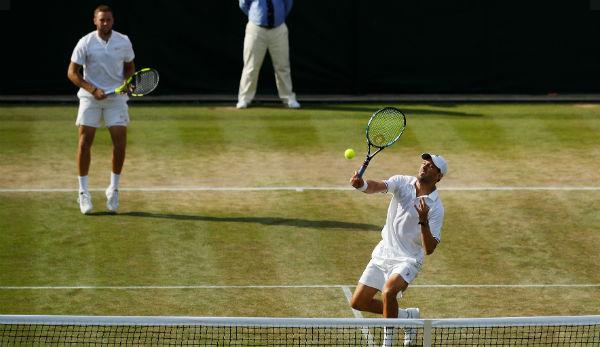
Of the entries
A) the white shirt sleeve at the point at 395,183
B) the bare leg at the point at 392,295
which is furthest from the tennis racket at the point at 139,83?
the bare leg at the point at 392,295

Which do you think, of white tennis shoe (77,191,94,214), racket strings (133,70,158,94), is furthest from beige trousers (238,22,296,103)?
white tennis shoe (77,191,94,214)

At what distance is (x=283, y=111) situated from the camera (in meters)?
19.8

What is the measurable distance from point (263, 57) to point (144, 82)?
614cm

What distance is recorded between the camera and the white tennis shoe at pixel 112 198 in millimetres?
13625

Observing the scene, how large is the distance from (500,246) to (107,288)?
385 cm

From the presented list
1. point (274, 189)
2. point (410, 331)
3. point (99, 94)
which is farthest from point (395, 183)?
point (274, 189)

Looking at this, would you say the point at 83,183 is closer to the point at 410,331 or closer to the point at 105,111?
the point at 105,111

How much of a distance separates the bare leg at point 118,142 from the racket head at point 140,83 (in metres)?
0.40

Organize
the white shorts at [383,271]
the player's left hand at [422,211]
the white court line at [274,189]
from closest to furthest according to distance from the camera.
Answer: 1. the player's left hand at [422,211]
2. the white shorts at [383,271]
3. the white court line at [274,189]

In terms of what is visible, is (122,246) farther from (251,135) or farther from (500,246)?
(251,135)

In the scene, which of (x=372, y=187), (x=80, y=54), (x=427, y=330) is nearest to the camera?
(x=427, y=330)

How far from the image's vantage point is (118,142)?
1351cm

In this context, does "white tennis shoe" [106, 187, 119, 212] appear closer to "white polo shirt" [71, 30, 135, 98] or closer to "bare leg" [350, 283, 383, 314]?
"white polo shirt" [71, 30, 135, 98]

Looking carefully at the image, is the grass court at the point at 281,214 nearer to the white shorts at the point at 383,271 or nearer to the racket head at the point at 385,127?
the white shorts at the point at 383,271
